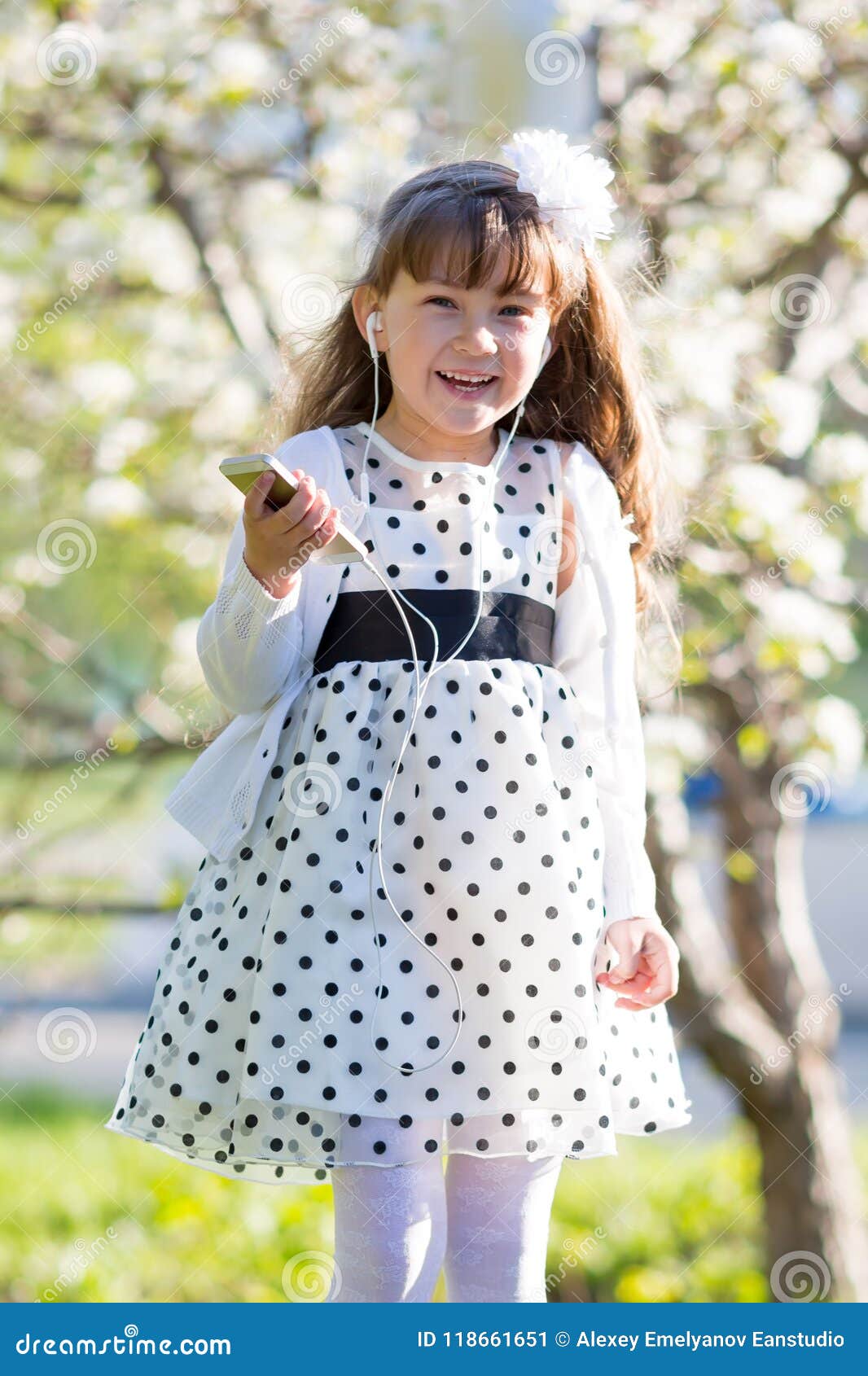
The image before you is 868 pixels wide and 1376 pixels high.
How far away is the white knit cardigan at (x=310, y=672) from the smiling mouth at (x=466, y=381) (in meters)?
0.16

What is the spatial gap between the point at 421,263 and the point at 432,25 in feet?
4.96

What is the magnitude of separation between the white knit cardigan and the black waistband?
0.03 meters

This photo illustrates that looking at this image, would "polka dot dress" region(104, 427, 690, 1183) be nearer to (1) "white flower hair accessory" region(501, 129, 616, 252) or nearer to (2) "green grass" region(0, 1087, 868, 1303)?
(1) "white flower hair accessory" region(501, 129, 616, 252)

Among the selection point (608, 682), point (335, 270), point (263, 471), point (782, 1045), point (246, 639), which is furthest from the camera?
point (782, 1045)

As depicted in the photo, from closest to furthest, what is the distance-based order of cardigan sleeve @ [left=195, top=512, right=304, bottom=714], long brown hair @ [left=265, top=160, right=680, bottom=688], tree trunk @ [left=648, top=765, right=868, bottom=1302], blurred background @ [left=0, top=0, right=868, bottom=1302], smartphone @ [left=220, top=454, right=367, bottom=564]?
smartphone @ [left=220, top=454, right=367, bottom=564]
cardigan sleeve @ [left=195, top=512, right=304, bottom=714]
long brown hair @ [left=265, top=160, right=680, bottom=688]
blurred background @ [left=0, top=0, right=868, bottom=1302]
tree trunk @ [left=648, top=765, right=868, bottom=1302]

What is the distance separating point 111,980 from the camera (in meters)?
6.52

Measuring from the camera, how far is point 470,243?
1.52 metres

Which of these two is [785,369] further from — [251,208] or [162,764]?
[162,764]

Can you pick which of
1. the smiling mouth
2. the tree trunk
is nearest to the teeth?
the smiling mouth

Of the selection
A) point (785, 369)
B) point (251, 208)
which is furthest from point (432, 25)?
point (785, 369)

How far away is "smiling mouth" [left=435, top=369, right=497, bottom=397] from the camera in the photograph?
5.10ft

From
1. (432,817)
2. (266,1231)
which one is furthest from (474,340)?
(266,1231)

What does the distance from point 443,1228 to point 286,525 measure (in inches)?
28.4

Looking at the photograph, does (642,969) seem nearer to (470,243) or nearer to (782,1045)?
(470,243)
